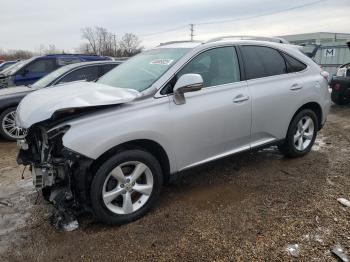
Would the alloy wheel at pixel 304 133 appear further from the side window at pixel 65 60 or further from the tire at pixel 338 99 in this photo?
the side window at pixel 65 60

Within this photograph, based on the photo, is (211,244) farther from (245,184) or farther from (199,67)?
(199,67)

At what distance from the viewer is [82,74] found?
7777 mm

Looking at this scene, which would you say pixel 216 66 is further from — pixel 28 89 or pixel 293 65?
pixel 28 89

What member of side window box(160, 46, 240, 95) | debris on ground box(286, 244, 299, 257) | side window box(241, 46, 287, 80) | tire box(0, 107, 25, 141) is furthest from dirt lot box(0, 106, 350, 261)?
tire box(0, 107, 25, 141)

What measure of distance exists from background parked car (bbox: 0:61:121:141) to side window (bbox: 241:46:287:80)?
14.3ft

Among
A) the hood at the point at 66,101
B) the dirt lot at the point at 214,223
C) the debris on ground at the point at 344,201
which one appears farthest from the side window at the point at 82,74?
the debris on ground at the point at 344,201

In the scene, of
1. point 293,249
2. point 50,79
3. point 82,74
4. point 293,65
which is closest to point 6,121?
point 50,79

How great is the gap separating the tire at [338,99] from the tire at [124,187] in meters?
7.55

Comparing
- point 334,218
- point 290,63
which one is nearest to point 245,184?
point 334,218

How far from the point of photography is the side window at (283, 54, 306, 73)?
15.8ft

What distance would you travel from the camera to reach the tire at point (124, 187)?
3213mm

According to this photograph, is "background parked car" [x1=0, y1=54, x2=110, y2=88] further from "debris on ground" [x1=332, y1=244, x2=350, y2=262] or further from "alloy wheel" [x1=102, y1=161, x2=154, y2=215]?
"debris on ground" [x1=332, y1=244, x2=350, y2=262]

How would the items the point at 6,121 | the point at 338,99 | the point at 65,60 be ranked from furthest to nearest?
the point at 65,60 → the point at 338,99 → the point at 6,121

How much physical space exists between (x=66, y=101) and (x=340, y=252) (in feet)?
9.00
